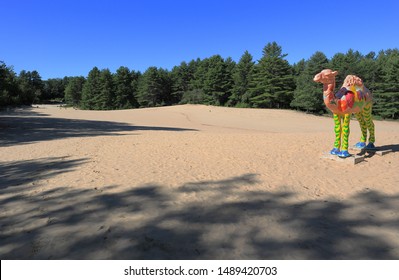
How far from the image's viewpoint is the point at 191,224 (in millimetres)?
4164

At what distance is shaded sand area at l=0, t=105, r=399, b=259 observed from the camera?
352 centimetres

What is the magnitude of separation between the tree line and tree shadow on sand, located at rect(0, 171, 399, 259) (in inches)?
693

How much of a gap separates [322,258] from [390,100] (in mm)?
43034

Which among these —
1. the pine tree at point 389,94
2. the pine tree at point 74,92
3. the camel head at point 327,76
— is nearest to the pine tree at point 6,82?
A: the camel head at point 327,76

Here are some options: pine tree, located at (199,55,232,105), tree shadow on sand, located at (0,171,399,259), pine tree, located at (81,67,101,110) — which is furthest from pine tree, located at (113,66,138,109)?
tree shadow on sand, located at (0,171,399,259)

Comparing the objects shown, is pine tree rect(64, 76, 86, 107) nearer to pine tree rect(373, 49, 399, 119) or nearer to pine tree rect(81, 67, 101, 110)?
pine tree rect(81, 67, 101, 110)

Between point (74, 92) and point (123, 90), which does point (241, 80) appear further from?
point (74, 92)

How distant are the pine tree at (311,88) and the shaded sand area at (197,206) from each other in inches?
1267

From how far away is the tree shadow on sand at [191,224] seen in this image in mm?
3432

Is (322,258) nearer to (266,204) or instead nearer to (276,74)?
(266,204)

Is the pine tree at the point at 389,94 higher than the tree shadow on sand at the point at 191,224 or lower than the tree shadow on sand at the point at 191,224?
higher

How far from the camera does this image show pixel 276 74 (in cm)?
4475

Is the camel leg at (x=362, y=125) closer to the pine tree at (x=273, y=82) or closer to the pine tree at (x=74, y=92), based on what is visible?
the pine tree at (x=273, y=82)

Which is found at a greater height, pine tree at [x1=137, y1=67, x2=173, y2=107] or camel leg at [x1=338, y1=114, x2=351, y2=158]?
pine tree at [x1=137, y1=67, x2=173, y2=107]
